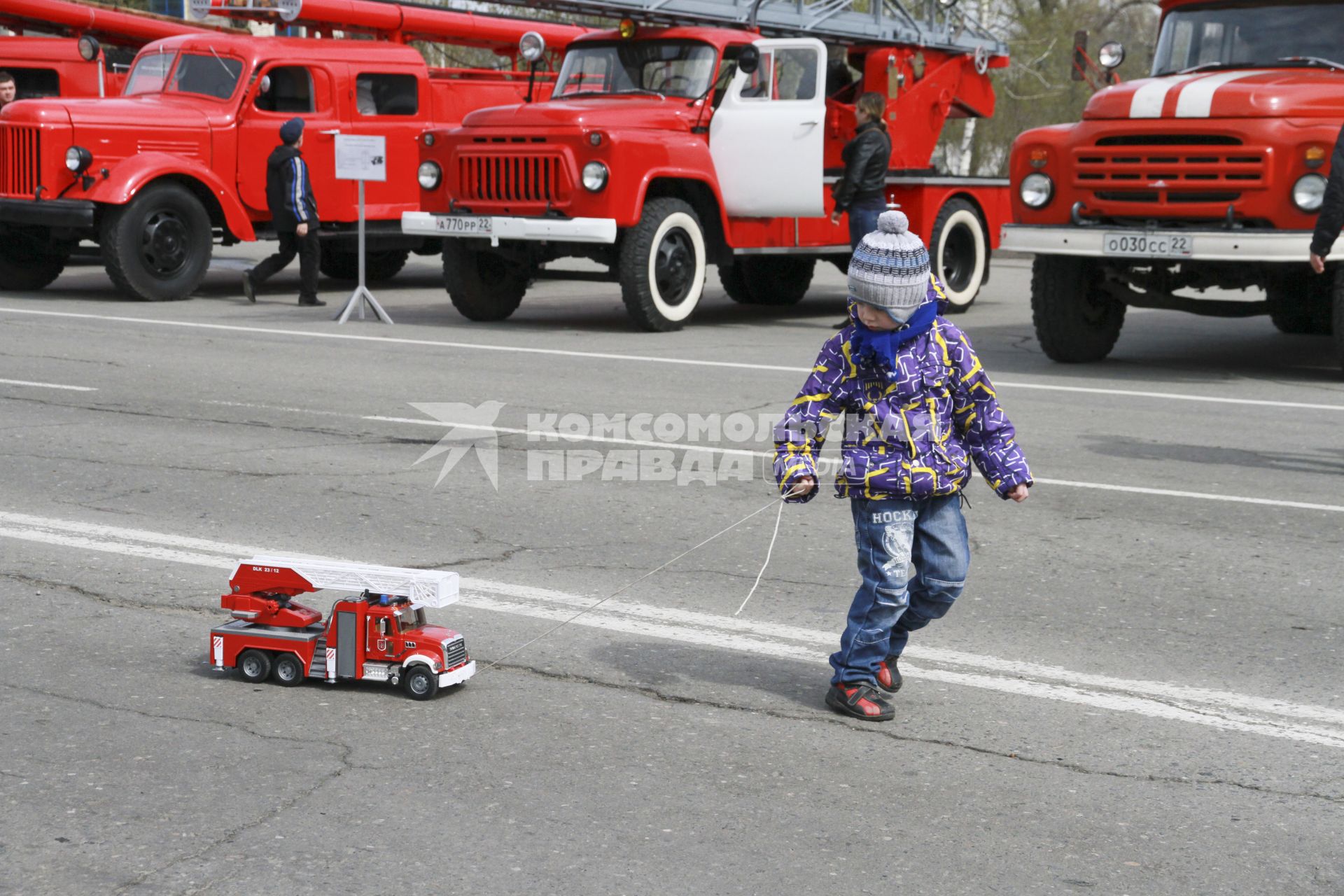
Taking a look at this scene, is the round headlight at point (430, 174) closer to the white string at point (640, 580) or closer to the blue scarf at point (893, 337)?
the white string at point (640, 580)

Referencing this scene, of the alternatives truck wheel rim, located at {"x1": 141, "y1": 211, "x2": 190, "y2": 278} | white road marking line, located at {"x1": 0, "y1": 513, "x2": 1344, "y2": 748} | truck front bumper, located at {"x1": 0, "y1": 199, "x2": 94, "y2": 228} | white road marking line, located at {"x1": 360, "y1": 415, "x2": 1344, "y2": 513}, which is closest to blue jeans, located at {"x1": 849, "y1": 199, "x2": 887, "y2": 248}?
white road marking line, located at {"x1": 360, "y1": 415, "x2": 1344, "y2": 513}

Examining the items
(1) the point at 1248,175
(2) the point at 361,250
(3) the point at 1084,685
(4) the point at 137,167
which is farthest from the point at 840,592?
(4) the point at 137,167

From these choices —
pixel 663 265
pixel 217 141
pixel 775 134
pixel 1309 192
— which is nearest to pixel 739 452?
pixel 1309 192

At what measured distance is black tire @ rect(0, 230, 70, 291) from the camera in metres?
16.1

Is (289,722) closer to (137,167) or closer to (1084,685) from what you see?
(1084,685)

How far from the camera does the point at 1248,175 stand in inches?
401

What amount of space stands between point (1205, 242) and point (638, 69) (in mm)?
5688

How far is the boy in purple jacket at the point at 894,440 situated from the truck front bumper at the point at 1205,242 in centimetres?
617

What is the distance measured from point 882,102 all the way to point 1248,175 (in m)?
4.00

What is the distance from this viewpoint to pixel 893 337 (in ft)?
13.9

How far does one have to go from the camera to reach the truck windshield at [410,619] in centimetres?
450

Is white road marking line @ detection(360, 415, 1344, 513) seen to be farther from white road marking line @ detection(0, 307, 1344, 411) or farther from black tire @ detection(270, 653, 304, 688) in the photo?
black tire @ detection(270, 653, 304, 688)

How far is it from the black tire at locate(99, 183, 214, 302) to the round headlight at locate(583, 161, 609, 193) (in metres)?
4.41

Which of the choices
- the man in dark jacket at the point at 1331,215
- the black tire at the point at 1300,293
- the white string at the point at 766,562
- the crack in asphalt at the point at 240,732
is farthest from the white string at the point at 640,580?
the black tire at the point at 1300,293
